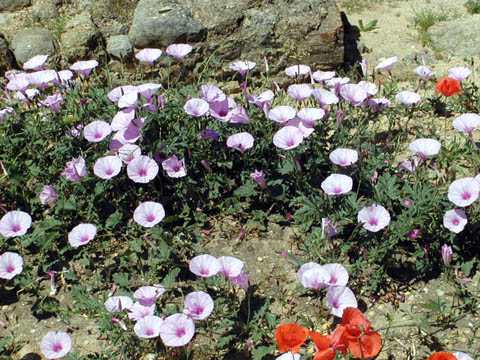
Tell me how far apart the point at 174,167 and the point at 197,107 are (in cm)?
35

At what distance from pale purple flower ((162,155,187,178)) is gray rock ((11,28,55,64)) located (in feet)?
7.85

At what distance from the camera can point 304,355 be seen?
244 centimetres

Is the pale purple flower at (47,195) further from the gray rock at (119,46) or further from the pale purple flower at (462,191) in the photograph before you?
the pale purple flower at (462,191)

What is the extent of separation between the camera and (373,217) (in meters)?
2.68

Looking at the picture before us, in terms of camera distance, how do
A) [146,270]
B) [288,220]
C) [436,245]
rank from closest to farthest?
[436,245] → [146,270] → [288,220]

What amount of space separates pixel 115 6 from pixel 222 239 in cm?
319

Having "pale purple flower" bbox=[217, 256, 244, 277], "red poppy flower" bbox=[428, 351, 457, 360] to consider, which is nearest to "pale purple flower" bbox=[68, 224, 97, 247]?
"pale purple flower" bbox=[217, 256, 244, 277]

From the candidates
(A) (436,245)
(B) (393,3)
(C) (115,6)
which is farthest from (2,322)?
(B) (393,3)

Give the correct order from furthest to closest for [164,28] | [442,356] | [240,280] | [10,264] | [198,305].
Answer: [164,28] → [10,264] → [240,280] → [198,305] → [442,356]

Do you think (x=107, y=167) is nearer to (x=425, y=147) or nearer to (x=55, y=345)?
(x=55, y=345)

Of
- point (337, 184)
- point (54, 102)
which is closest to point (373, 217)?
point (337, 184)

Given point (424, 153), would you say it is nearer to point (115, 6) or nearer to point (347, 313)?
point (347, 313)

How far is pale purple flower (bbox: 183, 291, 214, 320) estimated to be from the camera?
240 cm

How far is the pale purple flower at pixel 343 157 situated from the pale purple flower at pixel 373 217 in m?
0.31
